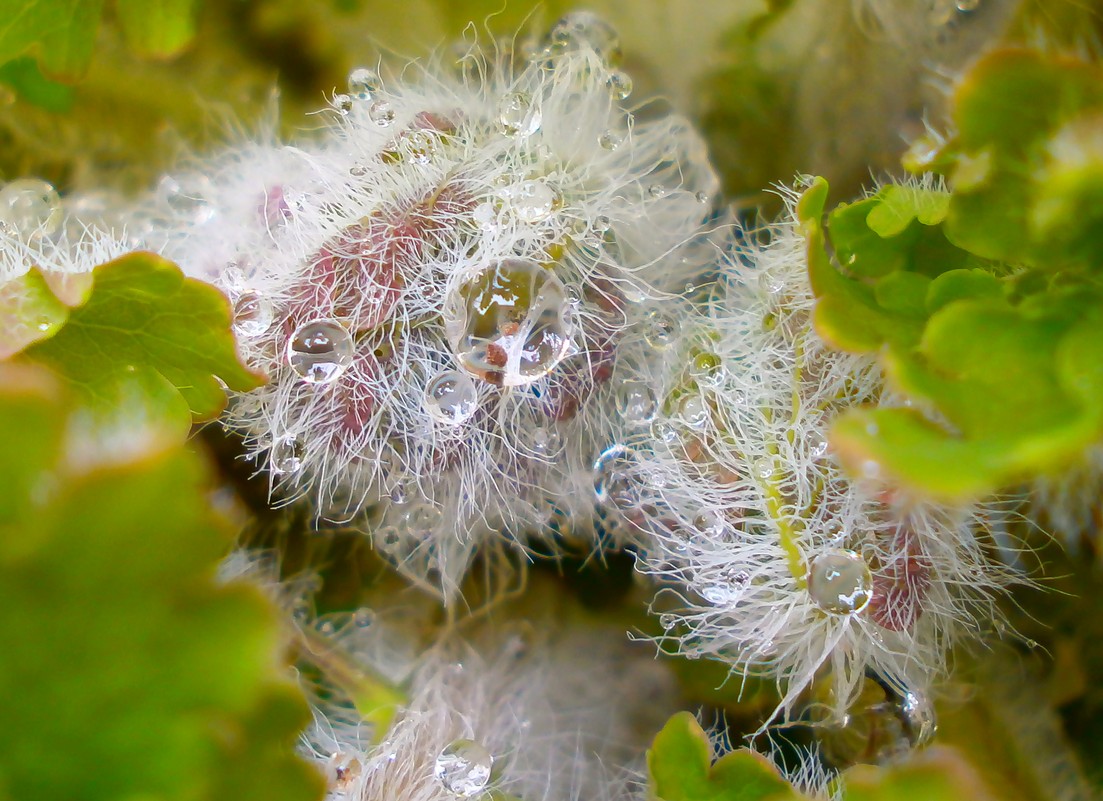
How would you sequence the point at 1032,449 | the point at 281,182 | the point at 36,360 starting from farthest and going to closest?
the point at 281,182
the point at 36,360
the point at 1032,449

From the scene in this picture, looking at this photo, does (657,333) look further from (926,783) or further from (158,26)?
(158,26)

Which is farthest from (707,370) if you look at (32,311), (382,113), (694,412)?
(32,311)

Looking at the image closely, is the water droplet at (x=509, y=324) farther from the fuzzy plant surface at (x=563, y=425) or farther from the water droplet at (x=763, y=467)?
the water droplet at (x=763, y=467)

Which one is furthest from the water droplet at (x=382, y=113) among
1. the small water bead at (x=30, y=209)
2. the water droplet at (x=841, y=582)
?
the water droplet at (x=841, y=582)

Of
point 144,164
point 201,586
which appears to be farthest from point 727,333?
point 144,164

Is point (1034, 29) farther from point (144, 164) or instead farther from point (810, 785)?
point (144, 164)

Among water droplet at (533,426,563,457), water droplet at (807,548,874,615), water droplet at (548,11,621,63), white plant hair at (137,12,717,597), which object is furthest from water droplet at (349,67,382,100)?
water droplet at (807,548,874,615)
